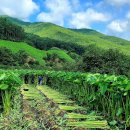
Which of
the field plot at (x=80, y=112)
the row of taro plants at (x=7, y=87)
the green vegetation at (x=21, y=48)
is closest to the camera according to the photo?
the field plot at (x=80, y=112)

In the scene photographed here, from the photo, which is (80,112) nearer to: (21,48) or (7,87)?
(7,87)

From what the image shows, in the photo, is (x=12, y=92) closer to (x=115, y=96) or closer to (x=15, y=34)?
(x=115, y=96)

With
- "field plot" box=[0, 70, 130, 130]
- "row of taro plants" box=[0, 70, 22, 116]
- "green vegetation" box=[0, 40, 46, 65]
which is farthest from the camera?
"green vegetation" box=[0, 40, 46, 65]

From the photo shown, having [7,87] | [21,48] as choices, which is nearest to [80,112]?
[7,87]

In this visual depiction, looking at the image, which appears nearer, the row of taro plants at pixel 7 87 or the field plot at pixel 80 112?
the field plot at pixel 80 112

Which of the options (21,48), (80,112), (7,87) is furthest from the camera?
(21,48)

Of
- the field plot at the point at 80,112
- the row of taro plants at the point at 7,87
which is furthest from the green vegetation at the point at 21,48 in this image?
the field plot at the point at 80,112

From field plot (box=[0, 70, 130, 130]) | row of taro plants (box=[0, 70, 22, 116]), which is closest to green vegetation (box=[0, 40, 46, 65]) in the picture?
row of taro plants (box=[0, 70, 22, 116])

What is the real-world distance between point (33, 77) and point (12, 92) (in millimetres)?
30695

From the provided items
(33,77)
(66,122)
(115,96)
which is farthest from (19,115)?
(33,77)

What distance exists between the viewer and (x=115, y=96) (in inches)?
412

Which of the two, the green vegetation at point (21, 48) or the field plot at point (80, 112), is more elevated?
the green vegetation at point (21, 48)

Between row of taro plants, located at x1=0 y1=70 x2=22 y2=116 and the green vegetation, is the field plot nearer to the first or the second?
row of taro plants, located at x1=0 y1=70 x2=22 y2=116

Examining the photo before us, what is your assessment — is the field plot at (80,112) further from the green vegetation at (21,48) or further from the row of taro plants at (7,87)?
the green vegetation at (21,48)
